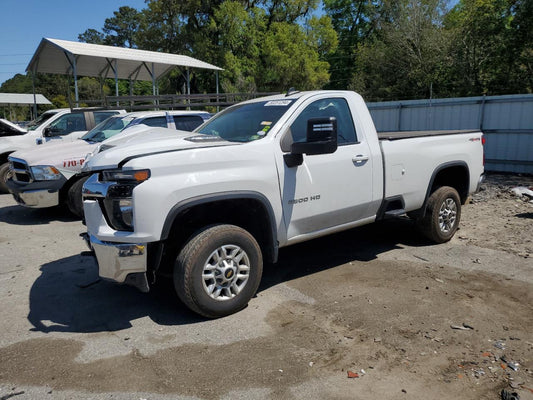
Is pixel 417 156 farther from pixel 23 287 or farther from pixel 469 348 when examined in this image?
pixel 23 287

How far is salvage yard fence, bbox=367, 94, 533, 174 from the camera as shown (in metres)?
12.7

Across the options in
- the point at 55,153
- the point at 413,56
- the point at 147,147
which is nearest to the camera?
the point at 147,147

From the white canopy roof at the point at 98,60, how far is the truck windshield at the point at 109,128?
7586 millimetres

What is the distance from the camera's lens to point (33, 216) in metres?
8.69

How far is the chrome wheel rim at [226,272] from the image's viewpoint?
390 centimetres

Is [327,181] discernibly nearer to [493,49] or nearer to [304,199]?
[304,199]

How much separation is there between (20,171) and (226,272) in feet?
19.0

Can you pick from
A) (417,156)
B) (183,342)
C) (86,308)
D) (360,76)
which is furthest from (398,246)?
(360,76)

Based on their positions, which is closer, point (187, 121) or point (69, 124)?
point (187, 121)

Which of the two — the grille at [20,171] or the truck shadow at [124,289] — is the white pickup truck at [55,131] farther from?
the truck shadow at [124,289]

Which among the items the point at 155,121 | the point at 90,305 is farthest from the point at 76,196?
the point at 90,305

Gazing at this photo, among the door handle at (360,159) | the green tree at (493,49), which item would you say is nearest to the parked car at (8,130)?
the door handle at (360,159)

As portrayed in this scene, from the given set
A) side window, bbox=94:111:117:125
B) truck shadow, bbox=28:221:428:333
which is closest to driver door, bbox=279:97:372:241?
truck shadow, bbox=28:221:428:333

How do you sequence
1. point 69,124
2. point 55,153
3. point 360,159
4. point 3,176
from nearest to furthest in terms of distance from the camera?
point 360,159 → point 55,153 → point 3,176 → point 69,124
